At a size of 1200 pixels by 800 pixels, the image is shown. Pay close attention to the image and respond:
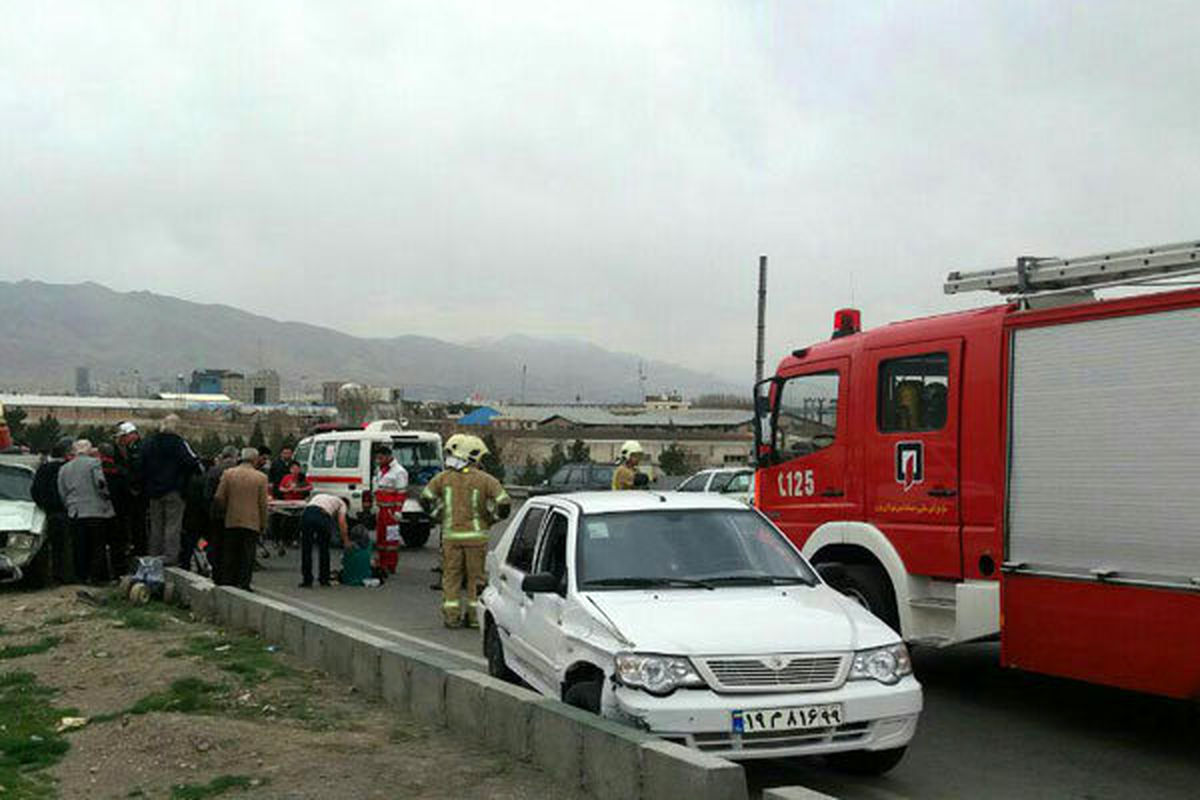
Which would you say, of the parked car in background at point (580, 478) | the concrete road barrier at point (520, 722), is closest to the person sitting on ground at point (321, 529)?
the concrete road barrier at point (520, 722)

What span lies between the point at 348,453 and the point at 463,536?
12210 mm

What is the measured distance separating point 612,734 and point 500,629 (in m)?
2.60

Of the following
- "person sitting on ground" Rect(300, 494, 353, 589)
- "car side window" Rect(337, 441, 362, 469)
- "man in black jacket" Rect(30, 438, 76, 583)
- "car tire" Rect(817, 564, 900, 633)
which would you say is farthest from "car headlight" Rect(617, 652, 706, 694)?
"car side window" Rect(337, 441, 362, 469)

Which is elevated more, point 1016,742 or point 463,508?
point 463,508

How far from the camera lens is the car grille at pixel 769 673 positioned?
6129 mm

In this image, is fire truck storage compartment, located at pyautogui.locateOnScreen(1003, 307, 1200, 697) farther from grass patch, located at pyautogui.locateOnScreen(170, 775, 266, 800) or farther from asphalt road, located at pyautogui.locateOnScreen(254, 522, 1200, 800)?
grass patch, located at pyautogui.locateOnScreen(170, 775, 266, 800)

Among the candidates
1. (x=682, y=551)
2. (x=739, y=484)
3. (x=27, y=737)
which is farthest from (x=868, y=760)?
(x=739, y=484)

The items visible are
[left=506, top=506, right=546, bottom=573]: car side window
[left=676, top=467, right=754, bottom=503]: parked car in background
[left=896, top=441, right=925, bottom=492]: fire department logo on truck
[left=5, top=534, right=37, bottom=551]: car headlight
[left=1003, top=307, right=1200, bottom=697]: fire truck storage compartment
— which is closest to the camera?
[left=1003, top=307, right=1200, bottom=697]: fire truck storage compartment

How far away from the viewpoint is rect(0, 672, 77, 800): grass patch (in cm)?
641

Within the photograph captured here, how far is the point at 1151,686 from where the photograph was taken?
7.10 m

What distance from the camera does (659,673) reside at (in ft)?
20.2

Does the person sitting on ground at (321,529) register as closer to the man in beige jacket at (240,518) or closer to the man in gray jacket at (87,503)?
the man in beige jacket at (240,518)

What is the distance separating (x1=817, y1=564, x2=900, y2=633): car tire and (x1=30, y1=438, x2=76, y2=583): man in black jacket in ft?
30.1

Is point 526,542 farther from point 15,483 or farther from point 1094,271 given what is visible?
point 15,483
